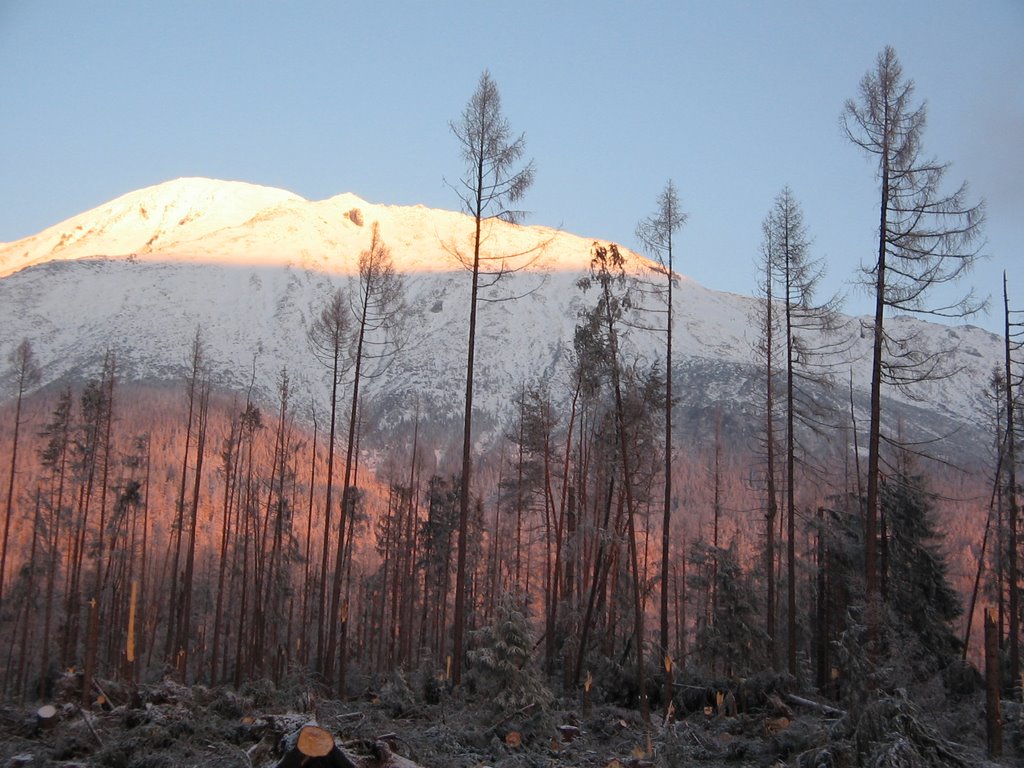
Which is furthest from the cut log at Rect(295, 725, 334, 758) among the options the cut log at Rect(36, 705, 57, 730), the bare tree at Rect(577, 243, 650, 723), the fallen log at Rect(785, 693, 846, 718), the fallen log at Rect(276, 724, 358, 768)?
the bare tree at Rect(577, 243, 650, 723)

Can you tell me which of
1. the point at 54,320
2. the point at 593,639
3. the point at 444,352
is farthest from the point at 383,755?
the point at 54,320

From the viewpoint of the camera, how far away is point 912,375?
14.7 m

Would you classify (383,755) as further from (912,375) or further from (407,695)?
(912,375)

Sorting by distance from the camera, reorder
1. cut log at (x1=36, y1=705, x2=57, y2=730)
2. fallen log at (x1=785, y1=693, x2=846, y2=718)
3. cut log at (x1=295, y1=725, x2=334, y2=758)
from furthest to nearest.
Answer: fallen log at (x1=785, y1=693, x2=846, y2=718) → cut log at (x1=36, y1=705, x2=57, y2=730) → cut log at (x1=295, y1=725, x2=334, y2=758)

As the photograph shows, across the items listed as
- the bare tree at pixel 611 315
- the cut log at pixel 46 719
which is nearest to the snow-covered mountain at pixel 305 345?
the bare tree at pixel 611 315

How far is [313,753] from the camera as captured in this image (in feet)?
26.6

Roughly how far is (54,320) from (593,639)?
592ft

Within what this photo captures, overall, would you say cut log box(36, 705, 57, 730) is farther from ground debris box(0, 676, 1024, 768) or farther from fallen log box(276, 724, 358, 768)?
fallen log box(276, 724, 358, 768)

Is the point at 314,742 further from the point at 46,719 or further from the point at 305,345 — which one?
the point at 305,345

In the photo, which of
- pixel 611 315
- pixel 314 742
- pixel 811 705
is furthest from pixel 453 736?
pixel 611 315

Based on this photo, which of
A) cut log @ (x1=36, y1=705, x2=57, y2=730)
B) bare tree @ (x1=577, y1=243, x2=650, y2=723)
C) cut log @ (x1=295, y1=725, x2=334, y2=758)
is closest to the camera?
cut log @ (x1=295, y1=725, x2=334, y2=758)

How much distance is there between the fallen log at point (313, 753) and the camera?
813 centimetres

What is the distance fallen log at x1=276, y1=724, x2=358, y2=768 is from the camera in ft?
26.7

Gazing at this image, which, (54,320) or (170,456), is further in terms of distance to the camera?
(54,320)
